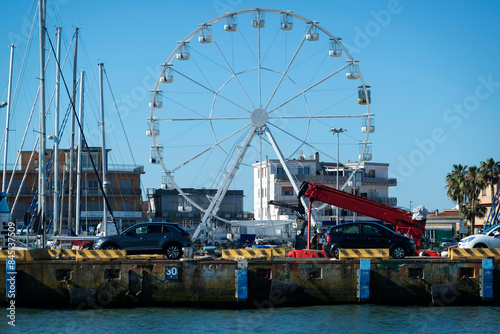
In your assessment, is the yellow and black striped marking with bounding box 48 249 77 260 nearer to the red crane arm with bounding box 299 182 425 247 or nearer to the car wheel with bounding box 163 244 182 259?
the car wheel with bounding box 163 244 182 259

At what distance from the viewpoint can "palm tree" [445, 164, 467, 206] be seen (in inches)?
3290

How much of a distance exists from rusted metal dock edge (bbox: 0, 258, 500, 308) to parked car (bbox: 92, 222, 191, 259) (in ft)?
14.4

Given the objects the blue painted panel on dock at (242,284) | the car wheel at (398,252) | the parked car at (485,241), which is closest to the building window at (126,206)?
the car wheel at (398,252)

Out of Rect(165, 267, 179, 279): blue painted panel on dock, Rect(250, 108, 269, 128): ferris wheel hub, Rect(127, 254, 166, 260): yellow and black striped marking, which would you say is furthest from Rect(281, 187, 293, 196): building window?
Rect(165, 267, 179, 279): blue painted panel on dock

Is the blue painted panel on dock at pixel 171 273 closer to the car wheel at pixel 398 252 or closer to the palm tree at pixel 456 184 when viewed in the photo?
the car wheel at pixel 398 252

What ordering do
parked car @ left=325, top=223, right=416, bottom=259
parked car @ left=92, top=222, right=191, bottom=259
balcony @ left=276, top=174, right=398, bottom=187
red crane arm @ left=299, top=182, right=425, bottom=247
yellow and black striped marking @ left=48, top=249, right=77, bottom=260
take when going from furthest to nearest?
balcony @ left=276, top=174, right=398, bottom=187
red crane arm @ left=299, top=182, right=425, bottom=247
parked car @ left=92, top=222, right=191, bottom=259
parked car @ left=325, top=223, right=416, bottom=259
yellow and black striped marking @ left=48, top=249, right=77, bottom=260

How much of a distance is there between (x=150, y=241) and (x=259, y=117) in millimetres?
21237

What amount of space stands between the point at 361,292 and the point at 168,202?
72092mm

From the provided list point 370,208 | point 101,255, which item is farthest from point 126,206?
point 101,255

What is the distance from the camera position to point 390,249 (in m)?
32.6

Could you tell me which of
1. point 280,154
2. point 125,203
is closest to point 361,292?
point 280,154

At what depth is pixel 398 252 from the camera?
3278 cm

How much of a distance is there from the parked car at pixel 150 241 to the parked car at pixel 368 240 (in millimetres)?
6105

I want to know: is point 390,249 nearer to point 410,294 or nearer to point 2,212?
point 410,294
